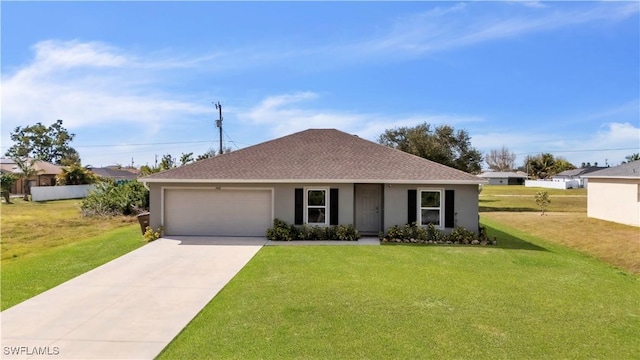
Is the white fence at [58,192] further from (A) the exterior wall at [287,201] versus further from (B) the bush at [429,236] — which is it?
(B) the bush at [429,236]

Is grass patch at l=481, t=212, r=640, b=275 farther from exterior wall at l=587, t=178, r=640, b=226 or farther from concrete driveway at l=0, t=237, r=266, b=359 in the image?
concrete driveway at l=0, t=237, r=266, b=359

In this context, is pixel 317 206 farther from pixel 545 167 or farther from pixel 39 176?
pixel 545 167

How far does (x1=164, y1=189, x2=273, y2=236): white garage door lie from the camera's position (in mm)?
16531

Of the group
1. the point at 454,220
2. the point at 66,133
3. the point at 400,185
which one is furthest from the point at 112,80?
the point at 66,133

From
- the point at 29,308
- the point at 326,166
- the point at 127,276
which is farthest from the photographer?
the point at 326,166

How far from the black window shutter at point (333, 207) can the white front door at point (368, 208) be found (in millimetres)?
1156

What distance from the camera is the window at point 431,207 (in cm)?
1605

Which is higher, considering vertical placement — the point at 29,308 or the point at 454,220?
the point at 454,220

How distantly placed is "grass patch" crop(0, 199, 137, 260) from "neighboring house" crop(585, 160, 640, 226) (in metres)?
26.4

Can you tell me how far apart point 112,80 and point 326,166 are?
10.8 metres

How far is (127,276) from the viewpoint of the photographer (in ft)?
34.2

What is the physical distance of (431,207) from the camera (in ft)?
52.7

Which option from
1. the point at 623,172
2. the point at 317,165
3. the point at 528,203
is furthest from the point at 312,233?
the point at 528,203

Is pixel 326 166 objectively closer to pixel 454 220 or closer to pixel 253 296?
pixel 454 220
